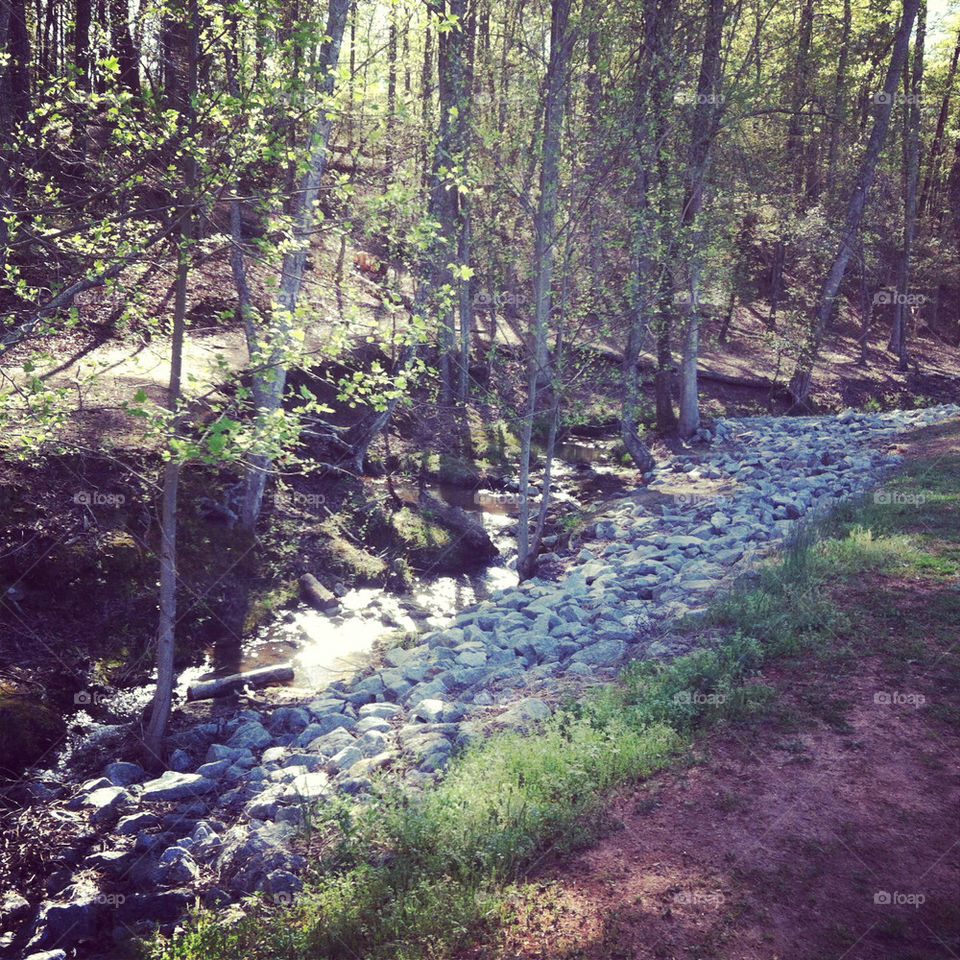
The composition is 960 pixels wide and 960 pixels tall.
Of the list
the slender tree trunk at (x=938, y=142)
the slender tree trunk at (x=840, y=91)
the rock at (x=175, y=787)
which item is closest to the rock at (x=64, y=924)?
the rock at (x=175, y=787)

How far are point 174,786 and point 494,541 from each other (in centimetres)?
848

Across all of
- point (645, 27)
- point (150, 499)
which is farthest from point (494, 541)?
point (645, 27)

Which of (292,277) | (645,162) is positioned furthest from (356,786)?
(645,162)

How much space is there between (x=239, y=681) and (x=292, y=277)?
16.2ft

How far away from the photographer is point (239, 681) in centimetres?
881

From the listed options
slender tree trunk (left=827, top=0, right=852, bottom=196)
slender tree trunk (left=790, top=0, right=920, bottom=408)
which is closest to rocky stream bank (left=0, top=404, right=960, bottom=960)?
slender tree trunk (left=790, top=0, right=920, bottom=408)

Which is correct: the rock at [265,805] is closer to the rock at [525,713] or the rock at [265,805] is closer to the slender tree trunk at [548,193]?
the rock at [525,713]

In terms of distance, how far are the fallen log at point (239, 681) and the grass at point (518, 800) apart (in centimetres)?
364

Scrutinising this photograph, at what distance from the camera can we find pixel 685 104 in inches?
628

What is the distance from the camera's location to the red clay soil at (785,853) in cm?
392

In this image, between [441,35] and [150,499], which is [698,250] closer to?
[441,35]

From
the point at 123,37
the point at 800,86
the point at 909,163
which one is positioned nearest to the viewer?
the point at 123,37

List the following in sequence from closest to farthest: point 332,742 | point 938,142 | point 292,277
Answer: point 332,742, point 292,277, point 938,142

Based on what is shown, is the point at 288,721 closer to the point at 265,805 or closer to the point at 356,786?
the point at 265,805
